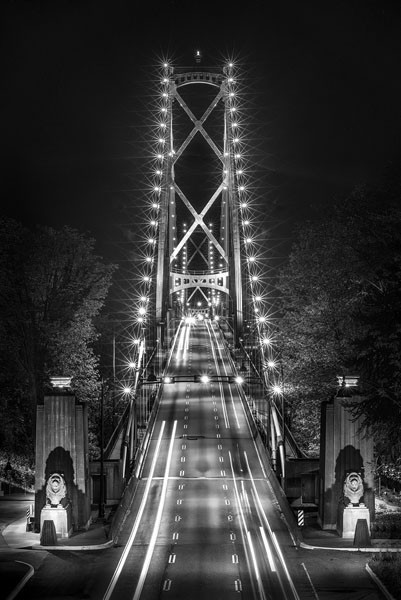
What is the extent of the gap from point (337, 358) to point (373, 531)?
668 inches

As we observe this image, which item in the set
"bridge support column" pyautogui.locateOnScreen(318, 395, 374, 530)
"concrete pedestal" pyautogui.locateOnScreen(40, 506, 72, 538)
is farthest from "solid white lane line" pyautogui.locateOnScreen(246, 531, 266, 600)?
"concrete pedestal" pyautogui.locateOnScreen(40, 506, 72, 538)

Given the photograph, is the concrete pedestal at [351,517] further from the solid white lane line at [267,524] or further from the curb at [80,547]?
the curb at [80,547]

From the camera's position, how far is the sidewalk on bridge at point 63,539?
32.7m

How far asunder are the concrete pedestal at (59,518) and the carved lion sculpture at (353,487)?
10368 millimetres

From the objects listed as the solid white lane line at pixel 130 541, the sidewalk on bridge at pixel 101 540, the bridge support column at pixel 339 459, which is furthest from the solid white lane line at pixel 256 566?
the solid white lane line at pixel 130 541

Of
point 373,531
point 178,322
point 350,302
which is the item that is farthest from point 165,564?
point 178,322

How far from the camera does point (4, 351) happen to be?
53.0m

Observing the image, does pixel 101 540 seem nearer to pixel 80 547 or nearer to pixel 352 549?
pixel 80 547

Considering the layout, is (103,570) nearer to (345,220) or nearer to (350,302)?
(350,302)

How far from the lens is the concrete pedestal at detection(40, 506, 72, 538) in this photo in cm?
3403

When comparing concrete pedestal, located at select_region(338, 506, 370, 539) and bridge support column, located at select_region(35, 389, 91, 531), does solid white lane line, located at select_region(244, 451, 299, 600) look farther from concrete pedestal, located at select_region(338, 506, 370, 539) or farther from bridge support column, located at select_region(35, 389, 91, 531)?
bridge support column, located at select_region(35, 389, 91, 531)

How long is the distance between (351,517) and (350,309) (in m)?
15.7

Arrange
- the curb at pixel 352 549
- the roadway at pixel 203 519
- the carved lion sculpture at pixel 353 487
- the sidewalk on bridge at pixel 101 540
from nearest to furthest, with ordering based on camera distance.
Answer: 1. the roadway at pixel 203 519
2. the curb at pixel 352 549
3. the sidewalk on bridge at pixel 101 540
4. the carved lion sculpture at pixel 353 487

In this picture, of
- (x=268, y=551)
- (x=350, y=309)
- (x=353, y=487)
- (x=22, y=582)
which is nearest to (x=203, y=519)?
(x=268, y=551)
